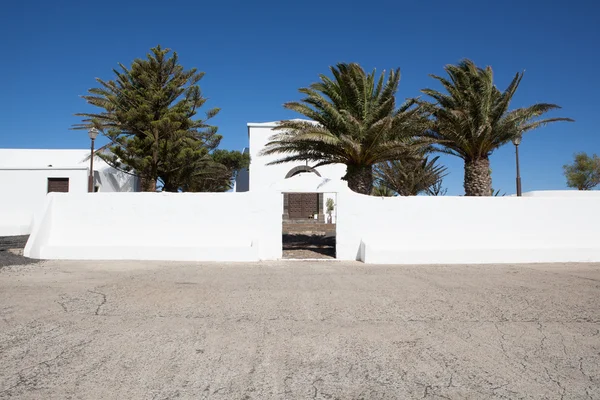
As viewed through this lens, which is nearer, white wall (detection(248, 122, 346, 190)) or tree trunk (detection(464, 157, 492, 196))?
tree trunk (detection(464, 157, 492, 196))

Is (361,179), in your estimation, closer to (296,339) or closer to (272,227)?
(272,227)

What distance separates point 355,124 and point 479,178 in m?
4.85

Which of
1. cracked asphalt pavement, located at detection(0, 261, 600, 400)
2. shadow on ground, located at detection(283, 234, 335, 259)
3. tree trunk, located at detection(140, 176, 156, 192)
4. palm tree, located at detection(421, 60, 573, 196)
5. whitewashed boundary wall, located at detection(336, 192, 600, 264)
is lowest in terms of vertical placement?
cracked asphalt pavement, located at detection(0, 261, 600, 400)

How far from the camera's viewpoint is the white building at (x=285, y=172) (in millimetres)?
22891

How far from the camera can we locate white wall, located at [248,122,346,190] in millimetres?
22875

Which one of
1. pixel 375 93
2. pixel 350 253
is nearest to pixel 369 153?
pixel 375 93

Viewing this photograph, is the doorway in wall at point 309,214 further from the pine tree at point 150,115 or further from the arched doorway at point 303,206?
the pine tree at point 150,115

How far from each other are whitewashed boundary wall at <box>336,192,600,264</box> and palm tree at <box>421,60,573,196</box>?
240 cm

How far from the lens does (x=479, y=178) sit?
12602 millimetres

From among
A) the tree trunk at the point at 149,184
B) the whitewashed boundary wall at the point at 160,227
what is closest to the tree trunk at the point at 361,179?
the whitewashed boundary wall at the point at 160,227

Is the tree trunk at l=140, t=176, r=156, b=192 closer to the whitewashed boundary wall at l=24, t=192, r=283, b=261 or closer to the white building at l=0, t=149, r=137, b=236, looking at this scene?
the white building at l=0, t=149, r=137, b=236

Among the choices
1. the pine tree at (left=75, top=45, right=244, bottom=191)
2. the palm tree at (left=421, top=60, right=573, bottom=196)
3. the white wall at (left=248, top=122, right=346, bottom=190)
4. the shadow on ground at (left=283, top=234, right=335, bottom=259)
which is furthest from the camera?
the white wall at (left=248, top=122, right=346, bottom=190)

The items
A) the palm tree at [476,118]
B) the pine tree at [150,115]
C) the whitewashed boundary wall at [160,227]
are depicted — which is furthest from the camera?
the pine tree at [150,115]

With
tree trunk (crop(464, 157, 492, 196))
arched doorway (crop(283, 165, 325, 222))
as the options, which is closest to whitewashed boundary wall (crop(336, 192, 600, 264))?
tree trunk (crop(464, 157, 492, 196))
